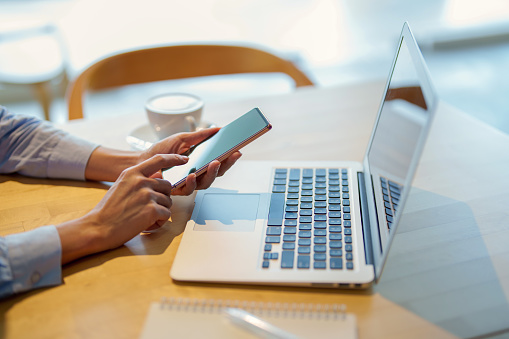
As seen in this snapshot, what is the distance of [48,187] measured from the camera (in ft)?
3.02

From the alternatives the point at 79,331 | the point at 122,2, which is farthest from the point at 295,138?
the point at 122,2

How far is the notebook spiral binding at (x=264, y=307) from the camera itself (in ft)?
2.00

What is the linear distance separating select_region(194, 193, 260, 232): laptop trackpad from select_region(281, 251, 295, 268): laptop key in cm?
8

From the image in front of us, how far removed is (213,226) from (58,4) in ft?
8.36

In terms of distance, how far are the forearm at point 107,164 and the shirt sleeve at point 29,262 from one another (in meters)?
0.23

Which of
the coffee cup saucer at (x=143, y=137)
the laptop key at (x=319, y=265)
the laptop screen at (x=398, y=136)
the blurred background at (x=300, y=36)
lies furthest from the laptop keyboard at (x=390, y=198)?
the blurred background at (x=300, y=36)

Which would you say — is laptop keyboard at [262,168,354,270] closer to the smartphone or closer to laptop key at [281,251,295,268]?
laptop key at [281,251,295,268]

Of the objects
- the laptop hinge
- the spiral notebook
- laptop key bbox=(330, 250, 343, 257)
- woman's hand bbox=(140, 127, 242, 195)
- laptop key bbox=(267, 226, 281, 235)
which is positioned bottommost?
the spiral notebook

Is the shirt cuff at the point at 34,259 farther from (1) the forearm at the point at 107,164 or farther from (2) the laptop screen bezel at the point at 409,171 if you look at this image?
(2) the laptop screen bezel at the point at 409,171

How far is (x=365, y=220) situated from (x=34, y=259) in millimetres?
476

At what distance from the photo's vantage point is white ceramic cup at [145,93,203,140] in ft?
3.28

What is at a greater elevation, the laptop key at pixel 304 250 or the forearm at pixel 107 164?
the laptop key at pixel 304 250

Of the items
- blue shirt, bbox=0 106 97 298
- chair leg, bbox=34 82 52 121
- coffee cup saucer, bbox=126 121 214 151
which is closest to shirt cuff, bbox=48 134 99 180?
blue shirt, bbox=0 106 97 298

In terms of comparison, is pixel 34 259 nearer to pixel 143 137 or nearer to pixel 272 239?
pixel 272 239
